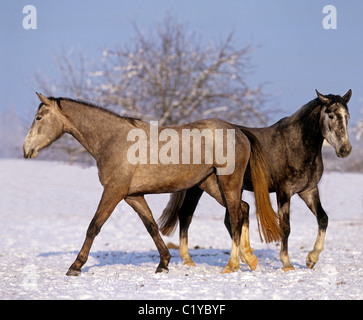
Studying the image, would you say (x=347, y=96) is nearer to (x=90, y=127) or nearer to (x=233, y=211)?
(x=233, y=211)

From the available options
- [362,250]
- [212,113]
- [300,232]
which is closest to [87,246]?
[362,250]

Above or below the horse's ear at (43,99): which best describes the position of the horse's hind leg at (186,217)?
below

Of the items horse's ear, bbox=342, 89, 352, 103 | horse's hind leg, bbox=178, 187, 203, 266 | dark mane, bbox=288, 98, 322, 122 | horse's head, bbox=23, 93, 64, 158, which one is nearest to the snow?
horse's hind leg, bbox=178, 187, 203, 266

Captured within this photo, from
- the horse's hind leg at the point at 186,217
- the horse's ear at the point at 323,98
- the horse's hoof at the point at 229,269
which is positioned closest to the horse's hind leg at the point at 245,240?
the horse's hoof at the point at 229,269

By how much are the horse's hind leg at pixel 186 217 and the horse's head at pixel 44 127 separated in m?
2.35

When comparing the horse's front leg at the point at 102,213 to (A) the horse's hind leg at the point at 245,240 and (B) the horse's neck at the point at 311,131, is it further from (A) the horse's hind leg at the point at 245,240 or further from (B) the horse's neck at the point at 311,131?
(B) the horse's neck at the point at 311,131

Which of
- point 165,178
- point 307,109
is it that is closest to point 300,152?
point 307,109

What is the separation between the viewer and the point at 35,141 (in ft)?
21.8

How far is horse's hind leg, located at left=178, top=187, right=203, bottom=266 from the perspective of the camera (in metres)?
7.88

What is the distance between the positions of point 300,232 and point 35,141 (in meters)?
10.6

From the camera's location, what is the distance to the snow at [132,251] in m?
5.33

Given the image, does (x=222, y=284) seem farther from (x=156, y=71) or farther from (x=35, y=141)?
(x=156, y=71)

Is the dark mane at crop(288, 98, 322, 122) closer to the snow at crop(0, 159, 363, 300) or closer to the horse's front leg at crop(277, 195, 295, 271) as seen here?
the horse's front leg at crop(277, 195, 295, 271)

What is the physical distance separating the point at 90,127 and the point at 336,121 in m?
3.27
